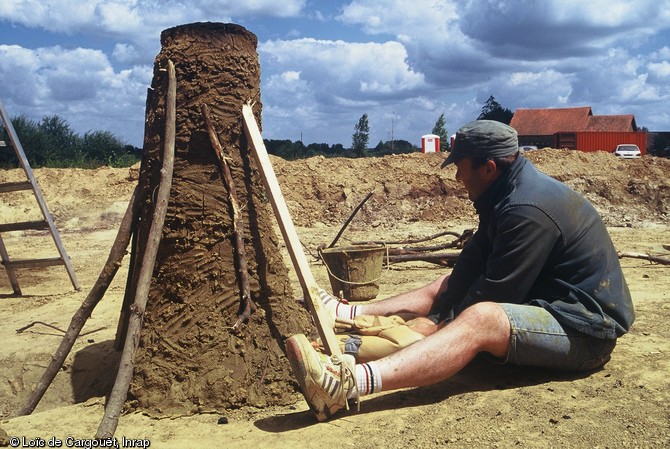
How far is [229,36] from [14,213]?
11.5 metres

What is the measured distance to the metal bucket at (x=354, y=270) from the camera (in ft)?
19.5

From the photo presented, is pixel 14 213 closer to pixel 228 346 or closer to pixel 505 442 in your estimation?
pixel 228 346

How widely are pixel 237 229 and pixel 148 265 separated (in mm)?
510

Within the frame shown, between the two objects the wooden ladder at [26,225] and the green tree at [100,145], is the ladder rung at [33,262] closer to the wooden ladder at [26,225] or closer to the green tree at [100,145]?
the wooden ladder at [26,225]

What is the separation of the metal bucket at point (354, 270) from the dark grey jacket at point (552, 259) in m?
2.58

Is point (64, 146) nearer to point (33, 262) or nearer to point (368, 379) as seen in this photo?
point (33, 262)

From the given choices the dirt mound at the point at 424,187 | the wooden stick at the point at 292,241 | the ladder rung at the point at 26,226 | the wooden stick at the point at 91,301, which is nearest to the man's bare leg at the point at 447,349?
the wooden stick at the point at 292,241

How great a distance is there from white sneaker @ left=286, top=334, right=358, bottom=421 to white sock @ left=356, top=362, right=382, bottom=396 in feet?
0.10

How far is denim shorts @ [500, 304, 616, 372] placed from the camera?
318 centimetres

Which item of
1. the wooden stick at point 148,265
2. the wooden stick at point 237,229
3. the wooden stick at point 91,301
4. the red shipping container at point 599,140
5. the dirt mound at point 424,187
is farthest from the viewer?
the red shipping container at point 599,140

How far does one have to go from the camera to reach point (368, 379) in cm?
305

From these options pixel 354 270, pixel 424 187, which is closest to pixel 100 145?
pixel 424 187

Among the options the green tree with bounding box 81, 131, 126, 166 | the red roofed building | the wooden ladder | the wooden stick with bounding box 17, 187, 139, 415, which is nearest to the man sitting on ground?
the wooden stick with bounding box 17, 187, 139, 415

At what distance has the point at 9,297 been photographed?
6.99 metres
